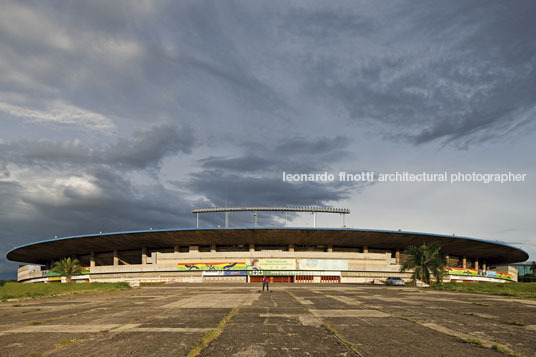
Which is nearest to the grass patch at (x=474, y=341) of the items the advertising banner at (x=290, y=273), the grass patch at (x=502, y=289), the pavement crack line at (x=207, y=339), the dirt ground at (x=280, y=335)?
the dirt ground at (x=280, y=335)

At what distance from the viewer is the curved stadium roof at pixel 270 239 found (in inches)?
2980

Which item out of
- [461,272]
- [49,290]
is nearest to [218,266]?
[49,290]

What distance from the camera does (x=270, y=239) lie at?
265 feet

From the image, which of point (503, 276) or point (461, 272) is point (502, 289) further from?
point (503, 276)

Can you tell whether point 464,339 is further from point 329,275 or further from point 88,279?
point 88,279

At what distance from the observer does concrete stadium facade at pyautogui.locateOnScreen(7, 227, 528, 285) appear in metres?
77.4

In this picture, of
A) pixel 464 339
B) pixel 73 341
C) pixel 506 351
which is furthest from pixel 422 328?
pixel 73 341

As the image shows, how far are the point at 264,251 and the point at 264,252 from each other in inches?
9.2

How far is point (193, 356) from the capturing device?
784 cm

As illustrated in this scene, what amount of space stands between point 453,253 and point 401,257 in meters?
17.4

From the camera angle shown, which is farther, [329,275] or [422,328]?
[329,275]

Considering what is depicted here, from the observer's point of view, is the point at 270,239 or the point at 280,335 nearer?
the point at 280,335

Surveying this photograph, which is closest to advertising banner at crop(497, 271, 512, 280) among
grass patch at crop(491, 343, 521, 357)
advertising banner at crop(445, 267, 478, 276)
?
advertising banner at crop(445, 267, 478, 276)

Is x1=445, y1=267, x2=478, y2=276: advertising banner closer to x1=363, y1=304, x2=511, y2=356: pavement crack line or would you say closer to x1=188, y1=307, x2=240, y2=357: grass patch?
x1=363, y1=304, x2=511, y2=356: pavement crack line
